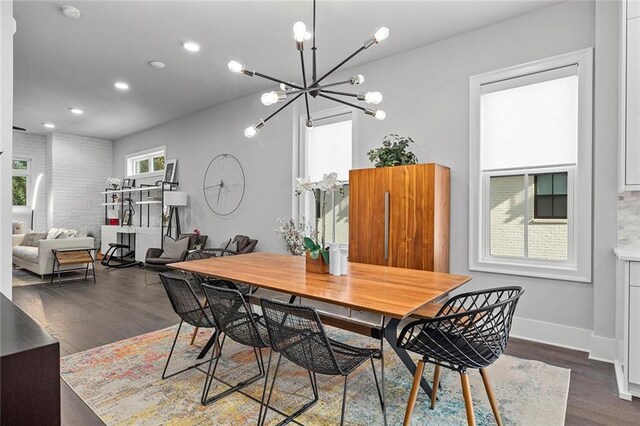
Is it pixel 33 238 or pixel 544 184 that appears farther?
pixel 33 238

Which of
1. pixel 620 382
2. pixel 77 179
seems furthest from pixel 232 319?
pixel 77 179

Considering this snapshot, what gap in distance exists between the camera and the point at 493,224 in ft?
11.7

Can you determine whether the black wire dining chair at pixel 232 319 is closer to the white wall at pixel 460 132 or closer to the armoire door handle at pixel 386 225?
the armoire door handle at pixel 386 225

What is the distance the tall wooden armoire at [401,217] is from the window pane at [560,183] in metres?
0.96

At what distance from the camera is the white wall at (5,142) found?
2.55m

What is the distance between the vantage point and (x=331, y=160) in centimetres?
485

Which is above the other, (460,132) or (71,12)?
(71,12)

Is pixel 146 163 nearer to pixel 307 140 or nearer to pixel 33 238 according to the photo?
pixel 33 238

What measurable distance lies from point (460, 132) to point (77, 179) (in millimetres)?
9378

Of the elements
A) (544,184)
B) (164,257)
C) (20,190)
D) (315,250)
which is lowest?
(164,257)

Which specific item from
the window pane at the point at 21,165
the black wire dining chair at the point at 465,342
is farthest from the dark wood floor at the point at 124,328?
the window pane at the point at 21,165

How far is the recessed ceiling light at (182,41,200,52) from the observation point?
3949 mm

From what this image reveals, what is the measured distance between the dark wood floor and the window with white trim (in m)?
2.72

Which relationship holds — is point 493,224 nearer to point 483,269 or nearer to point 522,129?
point 483,269
